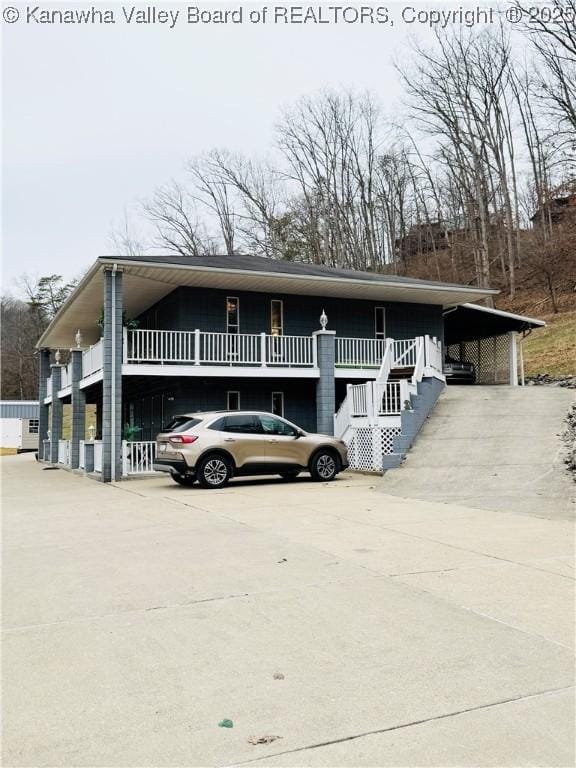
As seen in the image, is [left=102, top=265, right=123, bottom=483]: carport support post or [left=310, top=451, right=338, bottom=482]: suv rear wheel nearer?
[left=310, top=451, right=338, bottom=482]: suv rear wheel

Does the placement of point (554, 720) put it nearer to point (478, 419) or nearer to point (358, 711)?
point (358, 711)

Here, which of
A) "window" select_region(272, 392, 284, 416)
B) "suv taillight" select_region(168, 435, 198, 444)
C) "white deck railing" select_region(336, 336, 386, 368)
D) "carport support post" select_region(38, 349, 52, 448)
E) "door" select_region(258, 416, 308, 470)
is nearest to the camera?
"suv taillight" select_region(168, 435, 198, 444)

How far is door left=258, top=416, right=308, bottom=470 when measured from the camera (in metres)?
15.2

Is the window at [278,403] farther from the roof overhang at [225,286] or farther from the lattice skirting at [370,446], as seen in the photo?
the lattice skirting at [370,446]

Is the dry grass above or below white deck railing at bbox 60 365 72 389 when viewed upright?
above

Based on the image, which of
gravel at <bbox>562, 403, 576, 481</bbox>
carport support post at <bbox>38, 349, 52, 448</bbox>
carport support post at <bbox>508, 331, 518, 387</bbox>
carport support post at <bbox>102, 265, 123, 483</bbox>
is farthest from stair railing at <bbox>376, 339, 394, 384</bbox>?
carport support post at <bbox>38, 349, 52, 448</bbox>

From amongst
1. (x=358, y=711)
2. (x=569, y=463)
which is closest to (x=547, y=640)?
(x=358, y=711)

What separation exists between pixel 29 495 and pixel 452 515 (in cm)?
975

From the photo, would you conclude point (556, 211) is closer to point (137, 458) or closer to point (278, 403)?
point (278, 403)

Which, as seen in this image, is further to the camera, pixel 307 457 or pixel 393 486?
pixel 307 457

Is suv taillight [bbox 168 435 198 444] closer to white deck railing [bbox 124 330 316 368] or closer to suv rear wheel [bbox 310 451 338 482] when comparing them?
suv rear wheel [bbox 310 451 338 482]

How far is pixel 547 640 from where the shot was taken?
4.42 metres

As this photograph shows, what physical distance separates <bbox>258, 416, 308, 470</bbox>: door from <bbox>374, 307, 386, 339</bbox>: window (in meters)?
9.72

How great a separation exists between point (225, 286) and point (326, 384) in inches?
175
